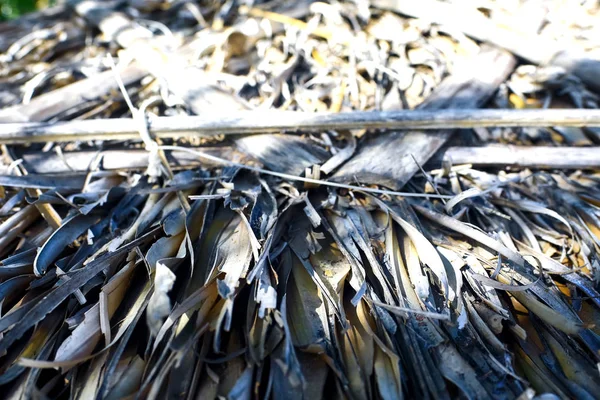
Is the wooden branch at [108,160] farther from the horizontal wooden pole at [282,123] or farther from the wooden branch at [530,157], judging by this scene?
the wooden branch at [530,157]

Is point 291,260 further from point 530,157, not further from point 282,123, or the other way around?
point 530,157

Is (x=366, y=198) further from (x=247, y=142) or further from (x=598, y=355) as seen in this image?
(x=598, y=355)

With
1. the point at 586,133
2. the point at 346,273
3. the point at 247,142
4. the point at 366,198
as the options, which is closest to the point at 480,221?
the point at 366,198

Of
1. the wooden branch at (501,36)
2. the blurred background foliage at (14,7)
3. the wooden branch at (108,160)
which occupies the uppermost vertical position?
the wooden branch at (501,36)

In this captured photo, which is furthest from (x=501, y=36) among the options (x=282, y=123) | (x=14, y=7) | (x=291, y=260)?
A: (x=14, y=7)

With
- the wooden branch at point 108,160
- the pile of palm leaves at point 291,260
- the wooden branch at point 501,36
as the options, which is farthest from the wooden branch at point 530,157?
the wooden branch at point 108,160

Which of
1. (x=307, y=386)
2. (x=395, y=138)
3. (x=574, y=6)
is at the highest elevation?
(x=574, y=6)
